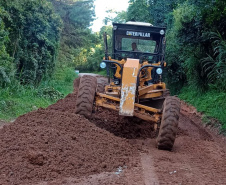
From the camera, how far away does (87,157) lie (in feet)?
17.5

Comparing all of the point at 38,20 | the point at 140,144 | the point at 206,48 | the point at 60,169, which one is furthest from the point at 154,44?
the point at 38,20

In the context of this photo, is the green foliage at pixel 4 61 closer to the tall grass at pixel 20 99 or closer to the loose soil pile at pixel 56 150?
the tall grass at pixel 20 99

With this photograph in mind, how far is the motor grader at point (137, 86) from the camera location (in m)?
7.04

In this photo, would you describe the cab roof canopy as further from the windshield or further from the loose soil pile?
the loose soil pile

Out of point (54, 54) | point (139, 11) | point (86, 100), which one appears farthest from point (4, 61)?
point (139, 11)

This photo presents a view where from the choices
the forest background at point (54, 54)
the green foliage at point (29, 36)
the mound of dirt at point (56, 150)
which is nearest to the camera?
the mound of dirt at point (56, 150)

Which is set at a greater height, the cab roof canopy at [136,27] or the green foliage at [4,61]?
the cab roof canopy at [136,27]

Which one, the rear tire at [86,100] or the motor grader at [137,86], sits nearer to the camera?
the motor grader at [137,86]

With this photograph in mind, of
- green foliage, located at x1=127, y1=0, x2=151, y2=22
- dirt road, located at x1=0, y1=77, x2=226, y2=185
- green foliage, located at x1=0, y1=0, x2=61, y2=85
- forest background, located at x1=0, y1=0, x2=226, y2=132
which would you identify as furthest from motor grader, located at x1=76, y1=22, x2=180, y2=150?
green foliage, located at x1=127, y1=0, x2=151, y2=22

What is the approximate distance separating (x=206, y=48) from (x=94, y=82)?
7946 millimetres

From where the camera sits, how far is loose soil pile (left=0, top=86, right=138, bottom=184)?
15.0ft

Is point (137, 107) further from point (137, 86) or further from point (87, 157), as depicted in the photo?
point (87, 157)

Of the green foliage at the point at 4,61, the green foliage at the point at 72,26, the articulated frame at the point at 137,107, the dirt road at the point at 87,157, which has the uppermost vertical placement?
the green foliage at the point at 72,26

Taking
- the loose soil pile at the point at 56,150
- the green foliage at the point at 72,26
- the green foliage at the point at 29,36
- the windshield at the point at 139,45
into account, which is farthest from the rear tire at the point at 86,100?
the green foliage at the point at 72,26
